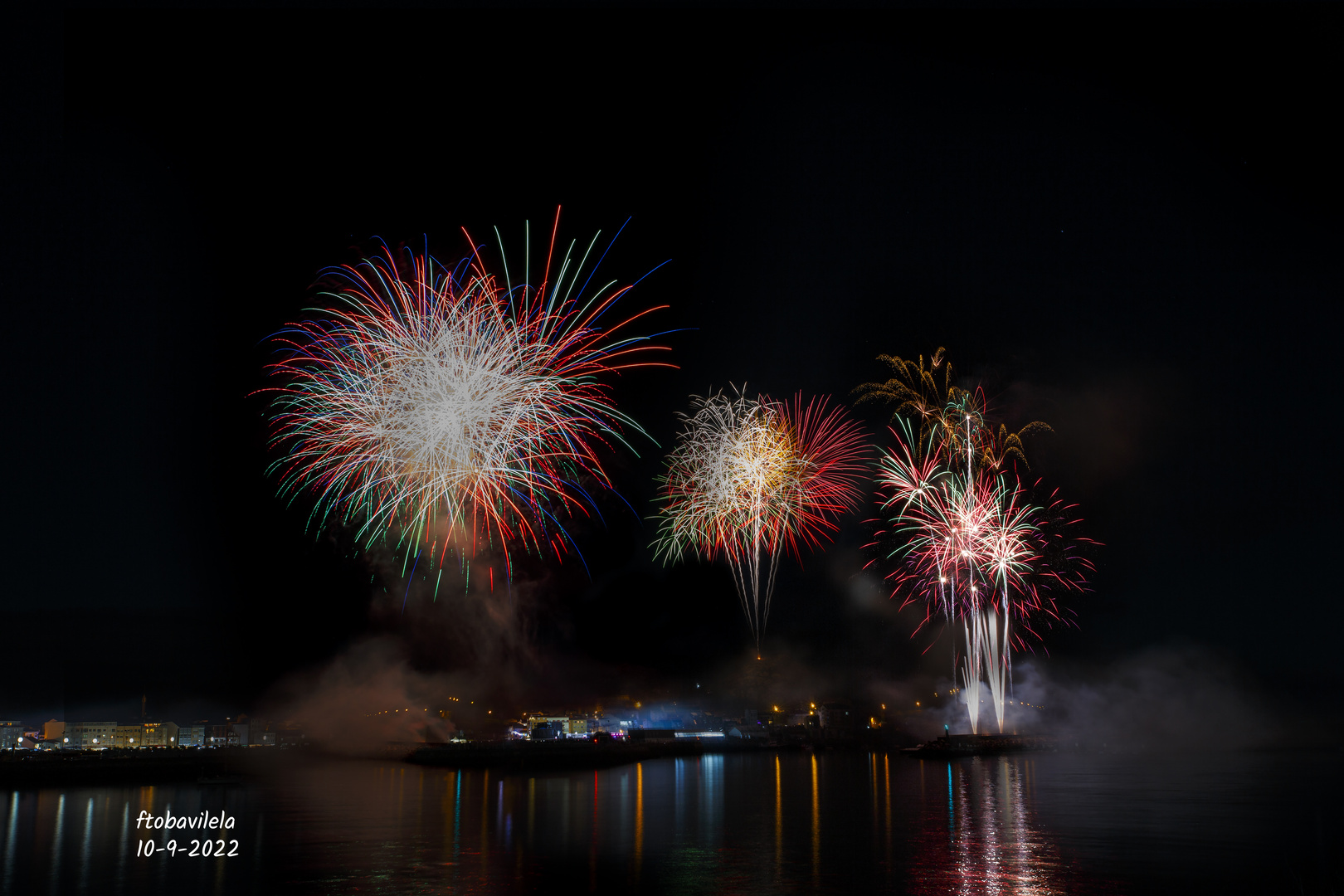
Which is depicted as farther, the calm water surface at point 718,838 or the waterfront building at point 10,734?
the waterfront building at point 10,734

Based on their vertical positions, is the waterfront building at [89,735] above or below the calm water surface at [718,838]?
below

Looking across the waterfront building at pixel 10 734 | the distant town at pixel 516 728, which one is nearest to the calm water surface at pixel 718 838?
the distant town at pixel 516 728

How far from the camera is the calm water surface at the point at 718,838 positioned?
2006 cm

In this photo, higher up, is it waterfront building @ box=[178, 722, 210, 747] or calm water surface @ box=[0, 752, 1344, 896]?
calm water surface @ box=[0, 752, 1344, 896]

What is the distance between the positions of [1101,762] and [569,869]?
→ 2520 inches

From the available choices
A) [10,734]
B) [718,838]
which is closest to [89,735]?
[10,734]

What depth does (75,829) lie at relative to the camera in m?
33.3

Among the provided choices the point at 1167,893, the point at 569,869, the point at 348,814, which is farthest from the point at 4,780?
the point at 1167,893

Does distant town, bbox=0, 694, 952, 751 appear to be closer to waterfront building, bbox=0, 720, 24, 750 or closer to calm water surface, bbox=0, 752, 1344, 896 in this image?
waterfront building, bbox=0, 720, 24, 750

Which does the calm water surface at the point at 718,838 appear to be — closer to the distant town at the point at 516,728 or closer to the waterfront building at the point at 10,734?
the distant town at the point at 516,728

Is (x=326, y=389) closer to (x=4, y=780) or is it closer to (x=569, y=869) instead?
(x=569, y=869)

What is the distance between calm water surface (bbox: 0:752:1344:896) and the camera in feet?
65.8

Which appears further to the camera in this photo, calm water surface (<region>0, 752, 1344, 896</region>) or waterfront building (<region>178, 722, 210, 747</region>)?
waterfront building (<region>178, 722, 210, 747</region>)

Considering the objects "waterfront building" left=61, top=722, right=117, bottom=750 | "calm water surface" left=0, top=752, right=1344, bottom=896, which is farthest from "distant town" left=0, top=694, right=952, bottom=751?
"calm water surface" left=0, top=752, right=1344, bottom=896
